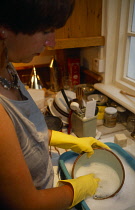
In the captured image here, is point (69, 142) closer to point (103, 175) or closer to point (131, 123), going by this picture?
point (103, 175)

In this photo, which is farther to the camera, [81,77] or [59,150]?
[81,77]

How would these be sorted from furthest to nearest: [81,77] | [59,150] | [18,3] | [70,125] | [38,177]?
[81,77] < [70,125] < [59,150] < [38,177] < [18,3]

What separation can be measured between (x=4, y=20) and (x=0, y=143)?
0.83 ft

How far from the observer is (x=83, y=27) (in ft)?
3.99

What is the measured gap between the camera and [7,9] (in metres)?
0.37

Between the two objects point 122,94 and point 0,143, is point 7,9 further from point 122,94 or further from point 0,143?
point 122,94

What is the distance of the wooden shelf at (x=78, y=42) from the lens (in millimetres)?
1179

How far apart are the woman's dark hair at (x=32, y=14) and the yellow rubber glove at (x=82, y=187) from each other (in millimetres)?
488

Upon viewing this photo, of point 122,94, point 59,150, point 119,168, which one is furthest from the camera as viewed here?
point 122,94

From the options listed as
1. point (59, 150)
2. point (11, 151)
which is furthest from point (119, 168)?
point (11, 151)

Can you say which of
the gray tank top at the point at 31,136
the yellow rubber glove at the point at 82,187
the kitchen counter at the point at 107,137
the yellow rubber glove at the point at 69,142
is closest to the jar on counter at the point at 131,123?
the kitchen counter at the point at 107,137

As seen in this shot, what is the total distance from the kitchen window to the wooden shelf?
46mm

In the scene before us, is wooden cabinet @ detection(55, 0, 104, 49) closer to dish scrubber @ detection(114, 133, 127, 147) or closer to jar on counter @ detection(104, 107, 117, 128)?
jar on counter @ detection(104, 107, 117, 128)

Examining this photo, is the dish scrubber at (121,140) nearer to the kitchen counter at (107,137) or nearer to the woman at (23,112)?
the kitchen counter at (107,137)
